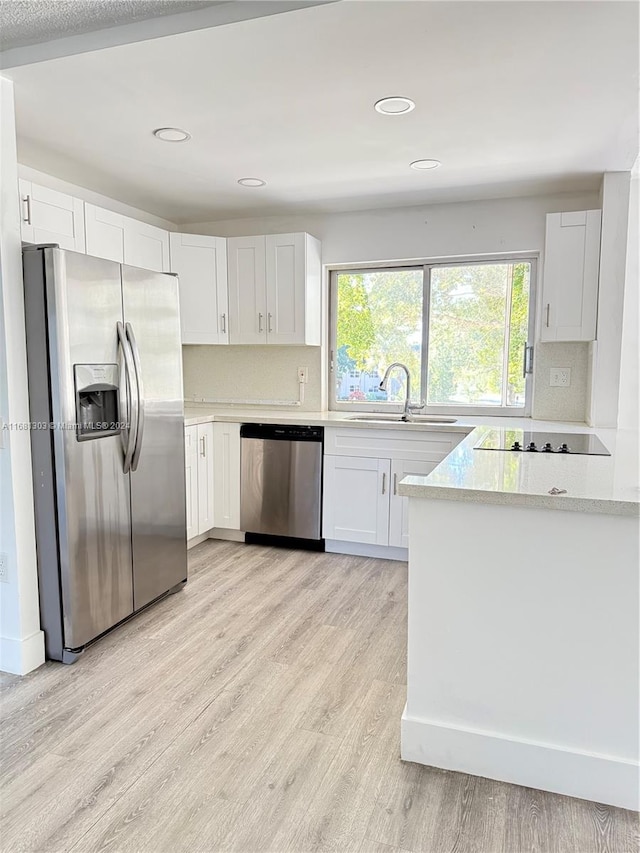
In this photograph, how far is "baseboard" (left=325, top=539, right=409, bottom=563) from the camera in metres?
3.64

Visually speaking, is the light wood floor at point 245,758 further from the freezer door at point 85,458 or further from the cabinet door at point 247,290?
the cabinet door at point 247,290

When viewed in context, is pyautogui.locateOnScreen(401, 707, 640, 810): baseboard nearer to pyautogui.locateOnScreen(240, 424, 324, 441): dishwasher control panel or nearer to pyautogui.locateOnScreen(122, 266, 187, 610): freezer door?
pyautogui.locateOnScreen(122, 266, 187, 610): freezer door

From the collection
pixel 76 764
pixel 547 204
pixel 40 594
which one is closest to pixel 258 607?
pixel 40 594

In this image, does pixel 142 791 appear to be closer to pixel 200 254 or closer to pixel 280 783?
pixel 280 783

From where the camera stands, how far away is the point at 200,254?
396cm

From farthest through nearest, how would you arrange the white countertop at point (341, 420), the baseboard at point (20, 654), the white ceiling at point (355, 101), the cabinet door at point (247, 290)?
1. the cabinet door at point (247, 290)
2. the white countertop at point (341, 420)
3. the baseboard at point (20, 654)
4. the white ceiling at point (355, 101)

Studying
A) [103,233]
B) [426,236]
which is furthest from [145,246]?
[426,236]

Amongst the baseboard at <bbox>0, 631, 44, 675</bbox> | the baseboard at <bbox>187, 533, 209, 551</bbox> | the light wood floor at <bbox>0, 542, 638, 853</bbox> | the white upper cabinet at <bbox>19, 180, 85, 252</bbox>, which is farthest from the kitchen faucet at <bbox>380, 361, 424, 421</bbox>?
the baseboard at <bbox>0, 631, 44, 675</bbox>

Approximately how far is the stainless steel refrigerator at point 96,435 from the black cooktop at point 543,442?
157cm

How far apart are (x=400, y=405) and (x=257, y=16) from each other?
109 inches

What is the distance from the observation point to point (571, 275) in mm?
3270

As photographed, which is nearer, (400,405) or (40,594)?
(40,594)

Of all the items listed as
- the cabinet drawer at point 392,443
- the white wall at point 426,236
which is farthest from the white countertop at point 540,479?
the white wall at point 426,236

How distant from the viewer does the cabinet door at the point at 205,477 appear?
12.3 feet
